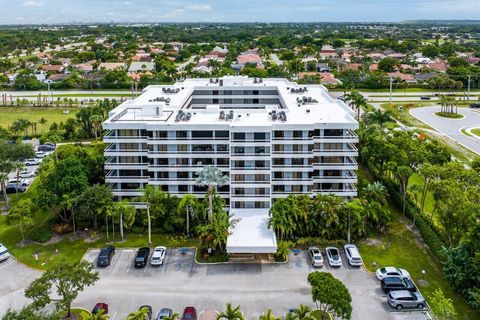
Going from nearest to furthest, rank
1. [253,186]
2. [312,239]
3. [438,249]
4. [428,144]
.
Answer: [438,249], [312,239], [253,186], [428,144]

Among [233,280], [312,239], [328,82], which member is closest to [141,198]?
[233,280]

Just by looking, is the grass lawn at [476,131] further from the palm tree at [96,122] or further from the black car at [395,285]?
the palm tree at [96,122]

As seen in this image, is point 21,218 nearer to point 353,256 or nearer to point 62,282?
point 62,282

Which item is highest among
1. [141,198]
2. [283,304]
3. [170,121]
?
[170,121]

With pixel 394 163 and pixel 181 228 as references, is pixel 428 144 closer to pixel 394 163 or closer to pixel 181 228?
pixel 394 163

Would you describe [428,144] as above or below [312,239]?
above

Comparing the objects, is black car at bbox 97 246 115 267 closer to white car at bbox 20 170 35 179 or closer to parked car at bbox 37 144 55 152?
white car at bbox 20 170 35 179

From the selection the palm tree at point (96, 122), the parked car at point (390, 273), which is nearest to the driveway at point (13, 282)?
the parked car at point (390, 273)

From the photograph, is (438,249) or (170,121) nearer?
(438,249)

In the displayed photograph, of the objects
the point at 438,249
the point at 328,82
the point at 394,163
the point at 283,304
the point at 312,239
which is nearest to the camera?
the point at 283,304
